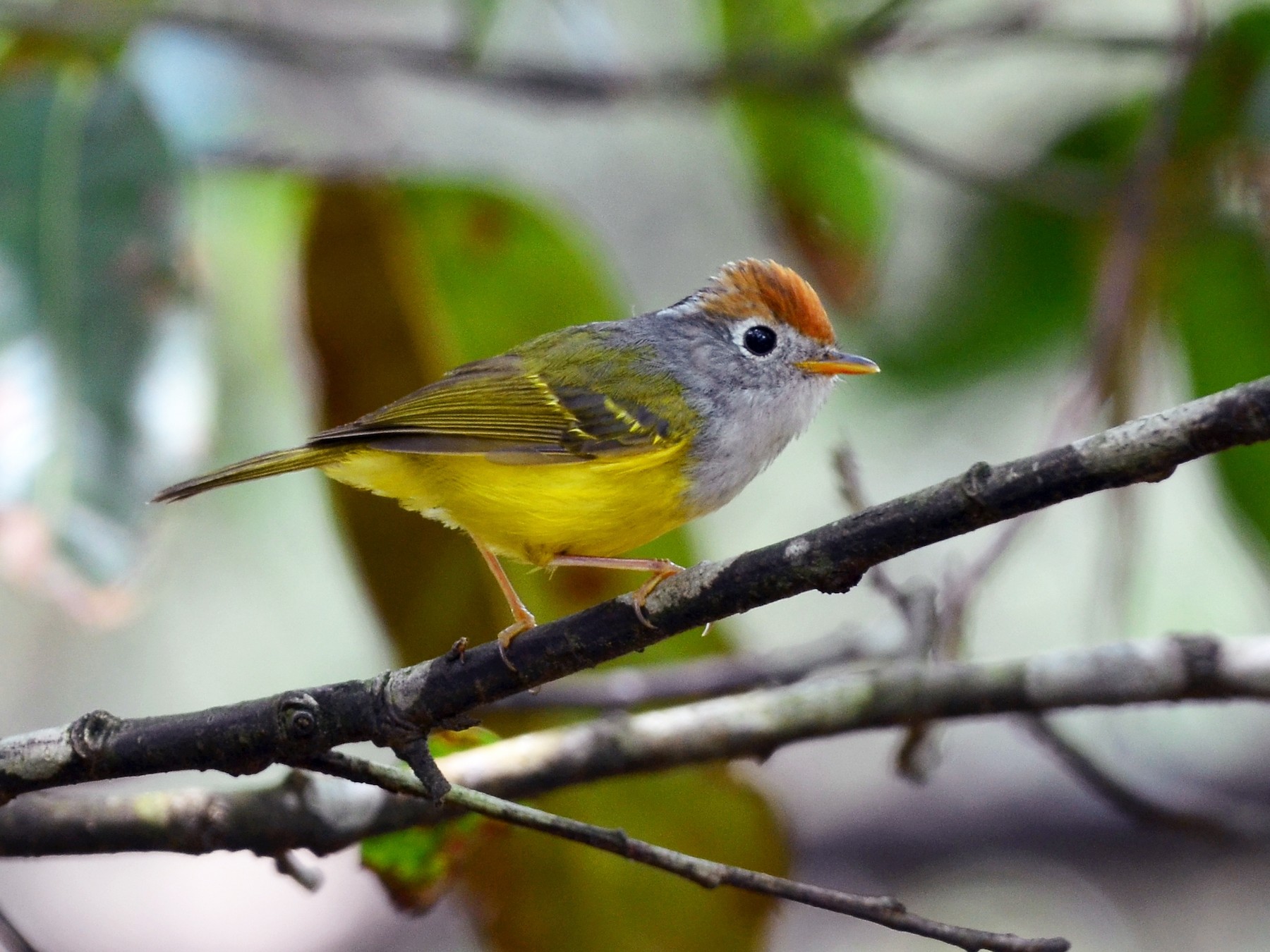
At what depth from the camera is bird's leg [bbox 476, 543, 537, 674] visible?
1.88m

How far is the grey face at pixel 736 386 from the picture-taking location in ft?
9.18

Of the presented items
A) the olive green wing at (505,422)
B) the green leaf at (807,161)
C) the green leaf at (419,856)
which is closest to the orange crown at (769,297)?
the olive green wing at (505,422)

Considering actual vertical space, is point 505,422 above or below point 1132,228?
below

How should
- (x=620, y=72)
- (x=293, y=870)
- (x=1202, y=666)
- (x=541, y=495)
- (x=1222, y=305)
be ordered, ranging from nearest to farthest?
(x=293, y=870)
(x=1202, y=666)
(x=541, y=495)
(x=1222, y=305)
(x=620, y=72)

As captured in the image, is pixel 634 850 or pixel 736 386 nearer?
pixel 634 850

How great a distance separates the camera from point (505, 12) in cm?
654

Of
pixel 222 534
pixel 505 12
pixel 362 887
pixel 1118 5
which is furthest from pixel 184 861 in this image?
pixel 1118 5

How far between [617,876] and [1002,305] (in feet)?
7.13

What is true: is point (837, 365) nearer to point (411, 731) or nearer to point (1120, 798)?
point (1120, 798)

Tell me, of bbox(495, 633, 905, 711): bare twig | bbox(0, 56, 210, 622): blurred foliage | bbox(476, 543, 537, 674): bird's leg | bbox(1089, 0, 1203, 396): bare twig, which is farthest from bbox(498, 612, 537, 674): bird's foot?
bbox(1089, 0, 1203, 396): bare twig

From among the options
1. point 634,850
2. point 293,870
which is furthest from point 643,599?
point 293,870

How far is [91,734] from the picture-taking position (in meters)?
1.86

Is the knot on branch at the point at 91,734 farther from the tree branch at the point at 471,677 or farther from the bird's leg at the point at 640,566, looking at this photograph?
the bird's leg at the point at 640,566

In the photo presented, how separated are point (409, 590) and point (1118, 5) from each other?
190 inches
